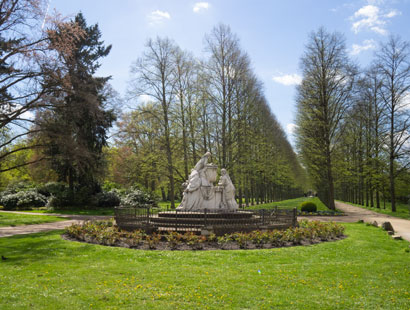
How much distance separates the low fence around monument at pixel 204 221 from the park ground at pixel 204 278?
215 centimetres

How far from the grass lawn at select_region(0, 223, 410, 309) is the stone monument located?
5.06m

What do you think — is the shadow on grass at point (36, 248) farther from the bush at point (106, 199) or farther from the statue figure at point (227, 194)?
the bush at point (106, 199)

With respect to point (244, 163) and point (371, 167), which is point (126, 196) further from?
point (371, 167)

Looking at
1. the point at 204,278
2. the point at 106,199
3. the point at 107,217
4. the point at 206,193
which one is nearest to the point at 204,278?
the point at 204,278

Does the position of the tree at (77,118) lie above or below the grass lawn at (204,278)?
above

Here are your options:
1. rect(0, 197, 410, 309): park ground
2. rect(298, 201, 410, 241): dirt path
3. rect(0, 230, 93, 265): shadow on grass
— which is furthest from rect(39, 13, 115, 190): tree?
rect(298, 201, 410, 241): dirt path

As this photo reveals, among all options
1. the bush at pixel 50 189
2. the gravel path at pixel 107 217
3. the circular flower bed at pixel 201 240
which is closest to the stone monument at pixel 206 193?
the circular flower bed at pixel 201 240

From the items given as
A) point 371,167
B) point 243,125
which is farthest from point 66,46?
point 371,167

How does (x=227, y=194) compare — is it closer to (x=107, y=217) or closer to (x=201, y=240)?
(x=201, y=240)

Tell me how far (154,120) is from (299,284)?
24.3 meters

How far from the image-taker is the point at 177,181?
29.1m

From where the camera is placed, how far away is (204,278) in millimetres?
6980

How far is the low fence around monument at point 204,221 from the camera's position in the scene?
12.1 meters

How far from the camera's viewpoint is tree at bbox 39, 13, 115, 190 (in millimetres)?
19984
